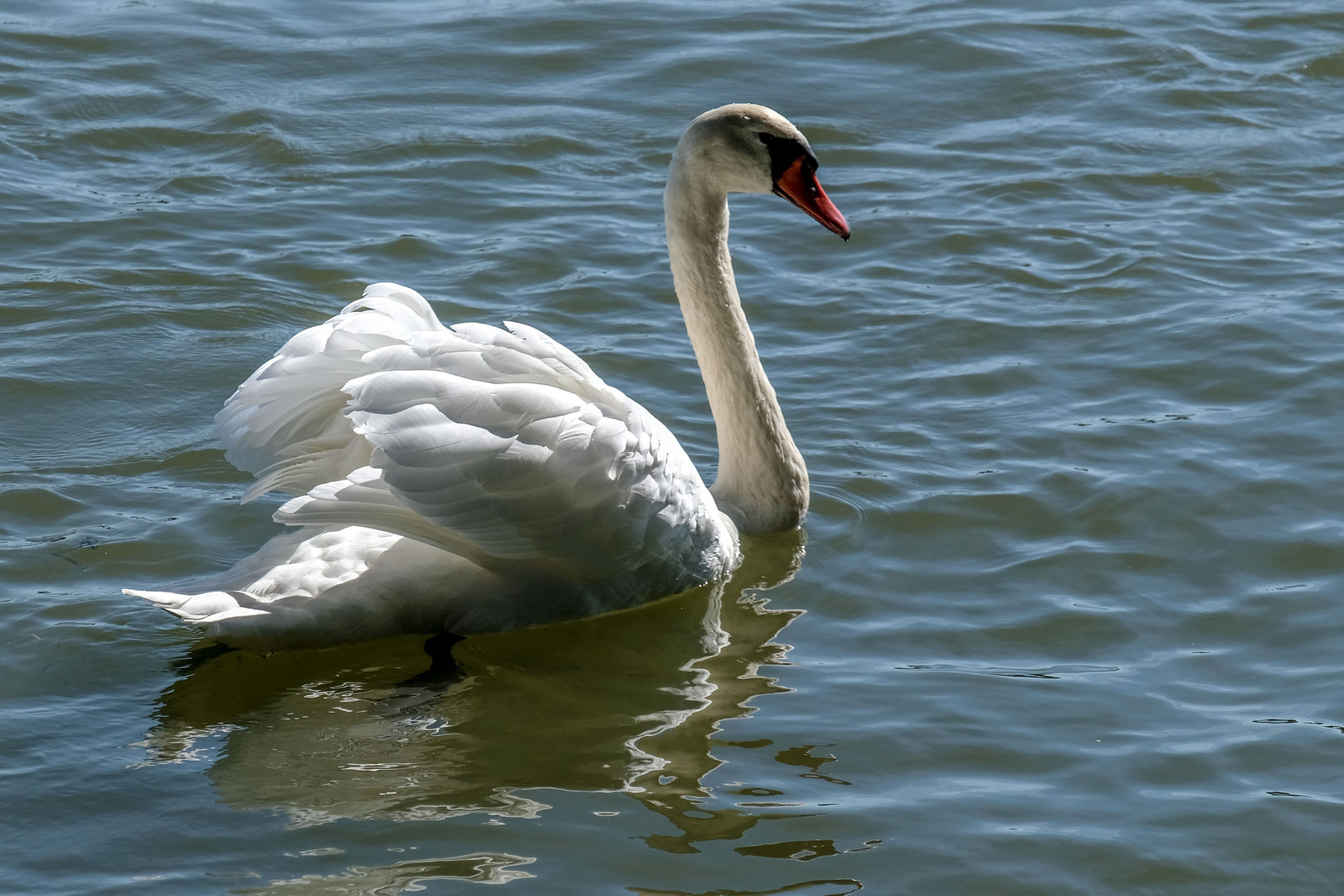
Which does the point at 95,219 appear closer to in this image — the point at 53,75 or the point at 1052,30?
the point at 53,75

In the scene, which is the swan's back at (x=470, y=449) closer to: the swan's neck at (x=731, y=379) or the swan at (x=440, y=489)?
the swan at (x=440, y=489)

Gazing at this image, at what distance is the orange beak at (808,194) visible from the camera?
21.6ft

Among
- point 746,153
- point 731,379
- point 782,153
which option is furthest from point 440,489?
point 782,153

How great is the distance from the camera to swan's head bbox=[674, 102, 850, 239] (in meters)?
6.48

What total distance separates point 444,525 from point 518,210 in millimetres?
4418

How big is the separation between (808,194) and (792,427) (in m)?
1.24

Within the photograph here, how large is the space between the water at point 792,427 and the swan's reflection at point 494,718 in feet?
0.06

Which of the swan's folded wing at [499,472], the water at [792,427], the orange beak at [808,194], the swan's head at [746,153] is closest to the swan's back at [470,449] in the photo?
the swan's folded wing at [499,472]

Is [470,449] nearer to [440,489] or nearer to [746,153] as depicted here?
[440,489]

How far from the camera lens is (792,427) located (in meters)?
7.54

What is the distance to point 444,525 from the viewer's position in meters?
5.34

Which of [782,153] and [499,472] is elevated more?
[782,153]

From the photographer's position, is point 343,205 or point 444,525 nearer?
point 444,525

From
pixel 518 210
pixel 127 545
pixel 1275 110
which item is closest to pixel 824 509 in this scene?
pixel 127 545
